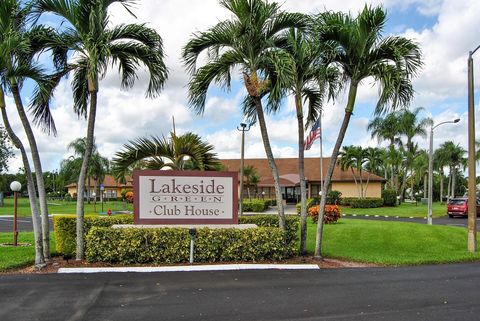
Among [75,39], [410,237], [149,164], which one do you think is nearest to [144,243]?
[149,164]

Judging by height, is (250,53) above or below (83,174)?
above

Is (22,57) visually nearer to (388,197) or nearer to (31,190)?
(31,190)

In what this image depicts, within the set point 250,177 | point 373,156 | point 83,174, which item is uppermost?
point 373,156

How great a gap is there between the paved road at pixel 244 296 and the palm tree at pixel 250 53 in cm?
300

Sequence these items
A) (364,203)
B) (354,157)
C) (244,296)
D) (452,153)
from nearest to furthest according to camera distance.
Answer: (244,296) < (364,203) < (354,157) < (452,153)

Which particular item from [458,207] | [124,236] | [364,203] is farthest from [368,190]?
[124,236]

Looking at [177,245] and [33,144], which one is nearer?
[33,144]

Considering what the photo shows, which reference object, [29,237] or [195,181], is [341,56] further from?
[29,237]

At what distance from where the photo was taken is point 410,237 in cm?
1545

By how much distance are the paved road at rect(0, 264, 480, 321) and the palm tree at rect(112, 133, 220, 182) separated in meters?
4.15

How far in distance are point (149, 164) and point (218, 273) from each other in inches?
186

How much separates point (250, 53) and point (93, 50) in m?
3.50

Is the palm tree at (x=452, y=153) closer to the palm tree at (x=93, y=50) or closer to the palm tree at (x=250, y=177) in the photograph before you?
the palm tree at (x=250, y=177)

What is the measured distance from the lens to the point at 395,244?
1423cm
